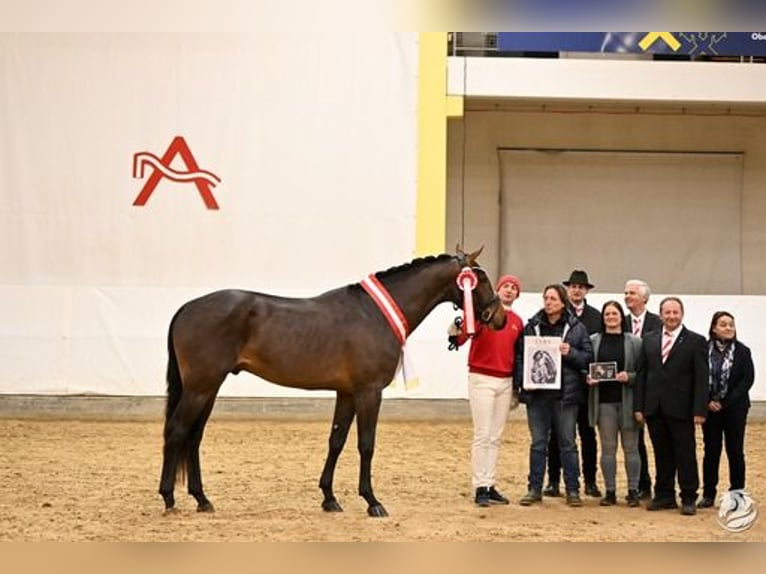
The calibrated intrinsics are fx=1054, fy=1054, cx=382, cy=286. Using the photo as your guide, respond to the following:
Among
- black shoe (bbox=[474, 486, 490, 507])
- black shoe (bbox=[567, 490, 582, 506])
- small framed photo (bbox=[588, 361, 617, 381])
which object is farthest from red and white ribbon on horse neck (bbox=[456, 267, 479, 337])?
black shoe (bbox=[567, 490, 582, 506])

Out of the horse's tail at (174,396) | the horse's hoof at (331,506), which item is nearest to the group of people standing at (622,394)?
the horse's hoof at (331,506)

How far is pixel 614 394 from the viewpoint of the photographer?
7.01 m

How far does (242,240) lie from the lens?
1275 centimetres

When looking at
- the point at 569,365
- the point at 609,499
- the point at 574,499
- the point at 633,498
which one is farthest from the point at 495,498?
the point at 569,365

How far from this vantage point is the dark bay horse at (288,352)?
6449 millimetres

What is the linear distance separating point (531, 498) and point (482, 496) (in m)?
0.34

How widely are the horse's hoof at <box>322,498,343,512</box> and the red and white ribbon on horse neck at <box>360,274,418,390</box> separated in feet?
2.95

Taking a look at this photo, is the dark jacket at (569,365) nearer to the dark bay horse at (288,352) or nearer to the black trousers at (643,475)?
the dark bay horse at (288,352)

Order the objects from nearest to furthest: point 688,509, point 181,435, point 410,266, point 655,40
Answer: point 181,435
point 688,509
point 410,266
point 655,40

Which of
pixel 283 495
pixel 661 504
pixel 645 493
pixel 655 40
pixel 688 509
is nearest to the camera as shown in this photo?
pixel 688 509

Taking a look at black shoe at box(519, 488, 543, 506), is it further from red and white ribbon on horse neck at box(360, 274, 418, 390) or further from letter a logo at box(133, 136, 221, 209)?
letter a logo at box(133, 136, 221, 209)

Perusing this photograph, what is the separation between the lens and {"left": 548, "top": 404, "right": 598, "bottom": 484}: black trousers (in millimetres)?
7406

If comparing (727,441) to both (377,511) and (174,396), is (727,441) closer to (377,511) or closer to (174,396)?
(377,511)
